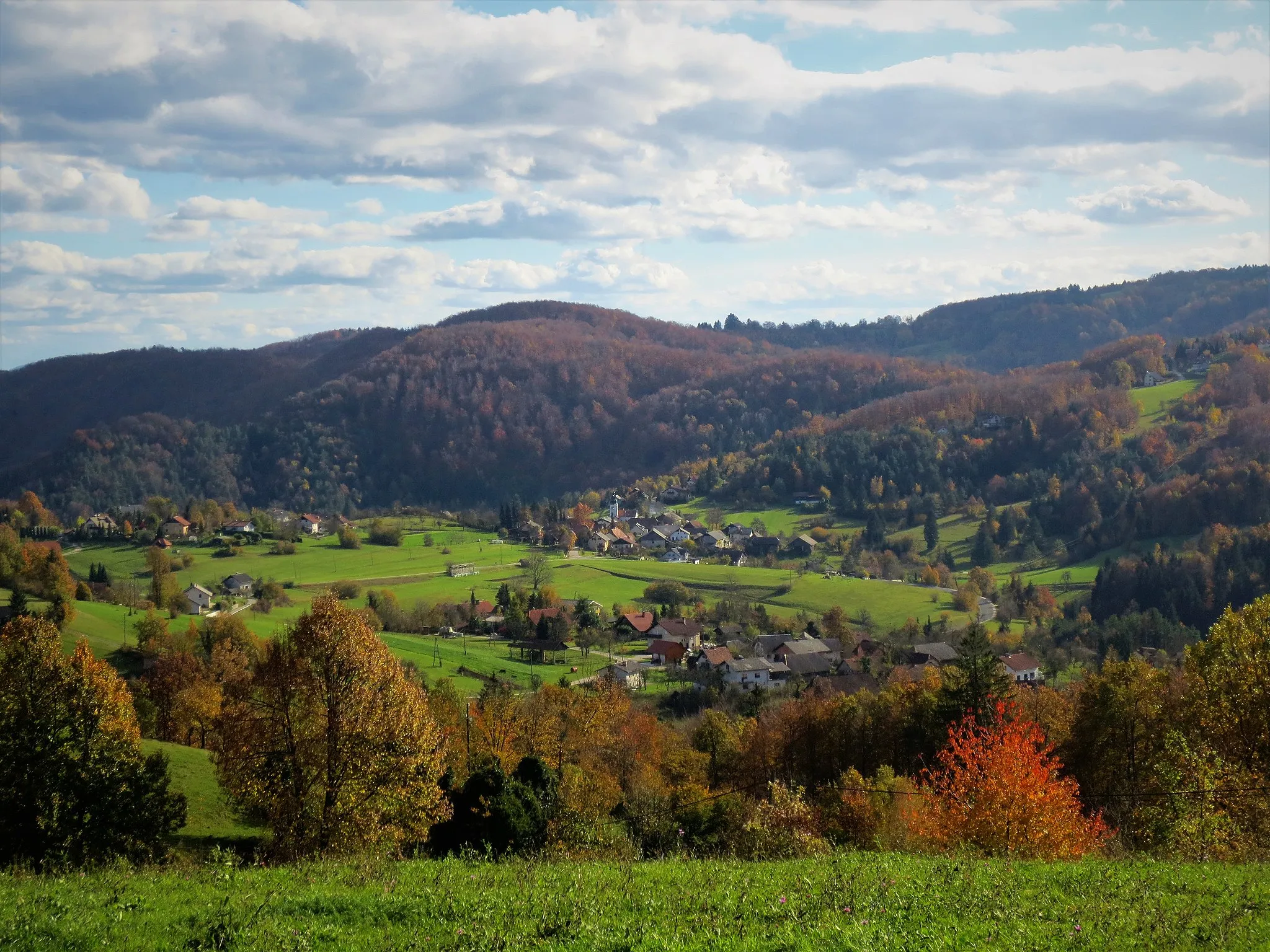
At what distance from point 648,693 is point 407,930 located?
51.5 metres

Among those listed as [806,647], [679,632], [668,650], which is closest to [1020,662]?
[806,647]

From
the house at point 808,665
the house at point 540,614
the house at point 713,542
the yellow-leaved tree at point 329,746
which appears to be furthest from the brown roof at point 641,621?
the yellow-leaved tree at point 329,746

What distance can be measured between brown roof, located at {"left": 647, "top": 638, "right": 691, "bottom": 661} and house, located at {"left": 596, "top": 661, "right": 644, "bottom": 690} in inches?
161

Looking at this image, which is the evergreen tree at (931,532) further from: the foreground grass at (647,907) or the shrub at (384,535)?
the foreground grass at (647,907)

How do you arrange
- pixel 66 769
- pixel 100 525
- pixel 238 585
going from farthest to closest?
1. pixel 100 525
2. pixel 238 585
3. pixel 66 769

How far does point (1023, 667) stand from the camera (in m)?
64.6

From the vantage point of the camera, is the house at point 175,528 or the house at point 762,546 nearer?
the house at point 175,528

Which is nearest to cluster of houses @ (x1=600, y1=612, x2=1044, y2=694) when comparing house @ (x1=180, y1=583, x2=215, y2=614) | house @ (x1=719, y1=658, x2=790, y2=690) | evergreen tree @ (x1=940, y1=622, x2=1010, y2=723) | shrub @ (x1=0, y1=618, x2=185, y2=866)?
house @ (x1=719, y1=658, x2=790, y2=690)

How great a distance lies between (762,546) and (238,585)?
205ft

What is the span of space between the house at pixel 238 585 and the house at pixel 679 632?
34.0 meters

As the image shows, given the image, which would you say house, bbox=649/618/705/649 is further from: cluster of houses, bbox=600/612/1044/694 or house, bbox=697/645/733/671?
house, bbox=697/645/733/671

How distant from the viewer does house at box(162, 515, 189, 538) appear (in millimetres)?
109125

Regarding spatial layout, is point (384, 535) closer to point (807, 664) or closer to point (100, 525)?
point (100, 525)

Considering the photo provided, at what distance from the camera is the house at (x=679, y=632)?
74.4 meters
